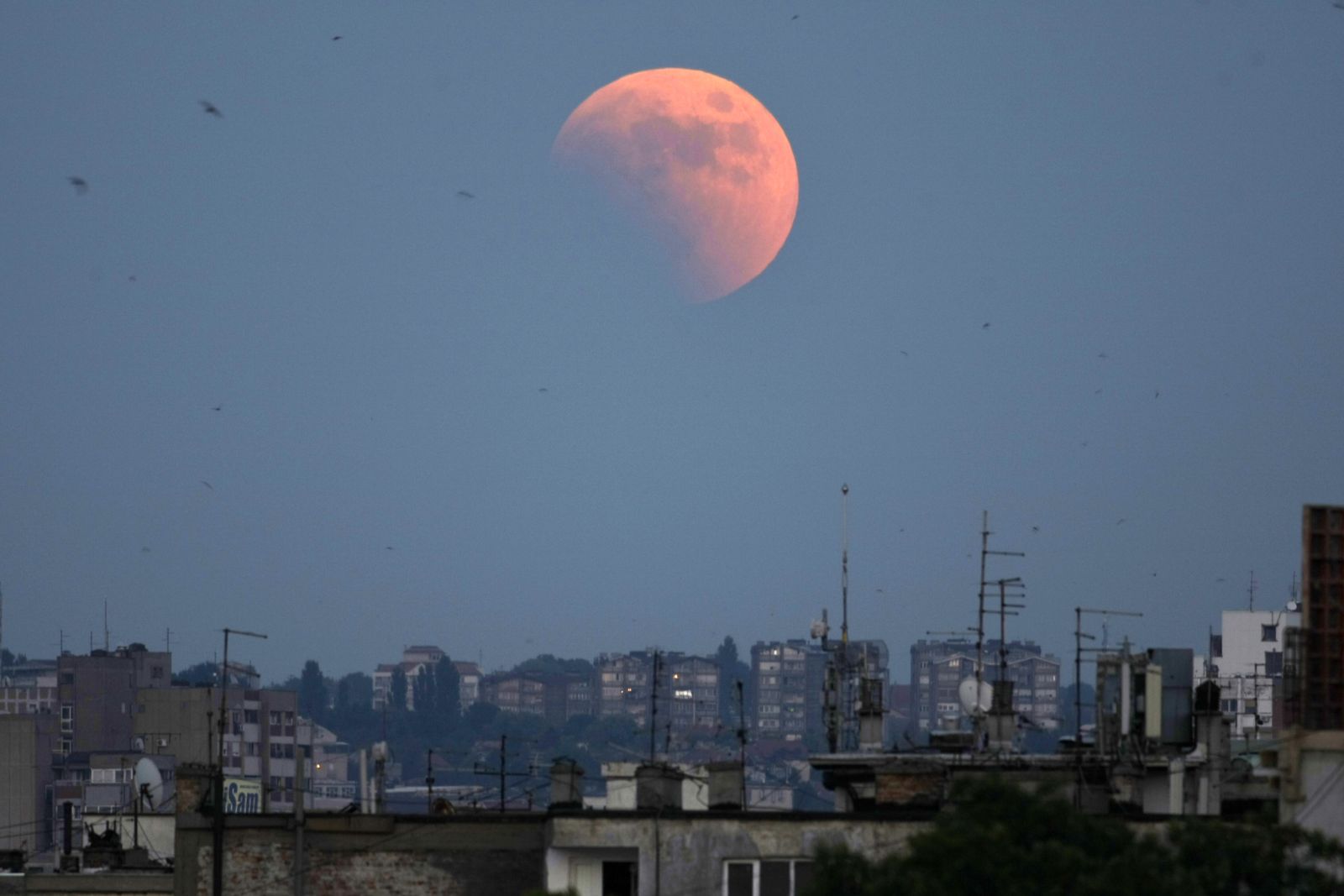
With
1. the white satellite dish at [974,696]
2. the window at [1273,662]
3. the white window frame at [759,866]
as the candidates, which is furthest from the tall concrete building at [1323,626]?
the window at [1273,662]

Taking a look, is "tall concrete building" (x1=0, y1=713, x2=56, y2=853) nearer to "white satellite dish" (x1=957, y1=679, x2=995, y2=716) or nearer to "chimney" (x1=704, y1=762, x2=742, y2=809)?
"white satellite dish" (x1=957, y1=679, x2=995, y2=716)

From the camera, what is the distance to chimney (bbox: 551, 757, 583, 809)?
124ft

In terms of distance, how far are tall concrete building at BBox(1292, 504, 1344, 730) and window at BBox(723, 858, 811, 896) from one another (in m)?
7.45

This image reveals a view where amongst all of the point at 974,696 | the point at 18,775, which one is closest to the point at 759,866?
the point at 974,696

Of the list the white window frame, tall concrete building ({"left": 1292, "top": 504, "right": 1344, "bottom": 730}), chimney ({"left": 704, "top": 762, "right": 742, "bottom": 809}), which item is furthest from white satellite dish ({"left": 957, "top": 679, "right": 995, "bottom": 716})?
tall concrete building ({"left": 1292, "top": 504, "right": 1344, "bottom": 730})

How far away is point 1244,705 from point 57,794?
304 feet

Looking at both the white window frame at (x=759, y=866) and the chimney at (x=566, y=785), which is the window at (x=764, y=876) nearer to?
the white window frame at (x=759, y=866)

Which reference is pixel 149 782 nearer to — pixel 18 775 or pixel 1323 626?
pixel 1323 626

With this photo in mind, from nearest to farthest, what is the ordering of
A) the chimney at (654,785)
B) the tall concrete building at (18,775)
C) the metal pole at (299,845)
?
the metal pole at (299,845) → the chimney at (654,785) → the tall concrete building at (18,775)

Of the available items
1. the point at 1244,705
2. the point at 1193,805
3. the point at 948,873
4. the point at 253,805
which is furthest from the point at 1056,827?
the point at 1244,705

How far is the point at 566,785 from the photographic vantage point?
38.2 metres

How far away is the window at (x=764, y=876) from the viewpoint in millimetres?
34250

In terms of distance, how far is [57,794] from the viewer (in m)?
188

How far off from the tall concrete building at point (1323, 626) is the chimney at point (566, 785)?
11590 millimetres
